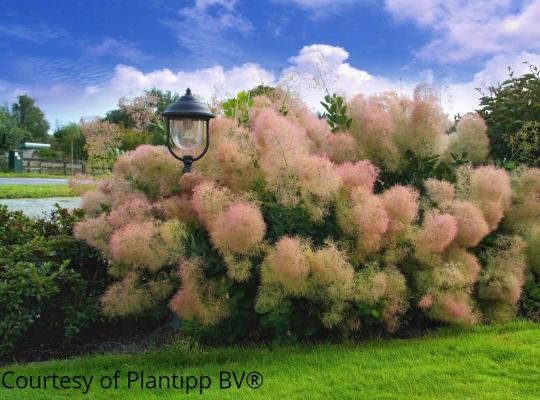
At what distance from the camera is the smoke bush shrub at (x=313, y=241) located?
4023 mm

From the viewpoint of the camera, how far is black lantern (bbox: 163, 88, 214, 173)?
516 centimetres

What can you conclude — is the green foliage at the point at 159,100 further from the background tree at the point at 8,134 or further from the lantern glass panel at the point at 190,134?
the background tree at the point at 8,134

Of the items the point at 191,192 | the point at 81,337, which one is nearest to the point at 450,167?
the point at 191,192

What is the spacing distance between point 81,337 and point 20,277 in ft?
2.63

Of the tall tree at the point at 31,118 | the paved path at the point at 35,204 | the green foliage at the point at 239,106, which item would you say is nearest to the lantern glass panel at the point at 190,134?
the green foliage at the point at 239,106

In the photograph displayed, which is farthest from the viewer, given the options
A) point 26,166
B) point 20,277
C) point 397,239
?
point 26,166

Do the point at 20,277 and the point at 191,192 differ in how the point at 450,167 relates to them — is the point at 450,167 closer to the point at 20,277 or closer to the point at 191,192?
the point at 191,192

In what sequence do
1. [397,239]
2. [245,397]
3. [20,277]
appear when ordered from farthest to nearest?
[20,277] < [397,239] < [245,397]

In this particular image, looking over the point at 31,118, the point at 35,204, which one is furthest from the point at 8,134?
the point at 35,204

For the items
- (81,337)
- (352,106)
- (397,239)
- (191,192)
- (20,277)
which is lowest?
(81,337)

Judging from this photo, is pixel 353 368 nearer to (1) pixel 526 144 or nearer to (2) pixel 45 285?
(2) pixel 45 285

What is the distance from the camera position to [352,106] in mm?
5375

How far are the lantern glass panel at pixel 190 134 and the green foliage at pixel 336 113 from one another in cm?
117

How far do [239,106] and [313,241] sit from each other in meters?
2.25
